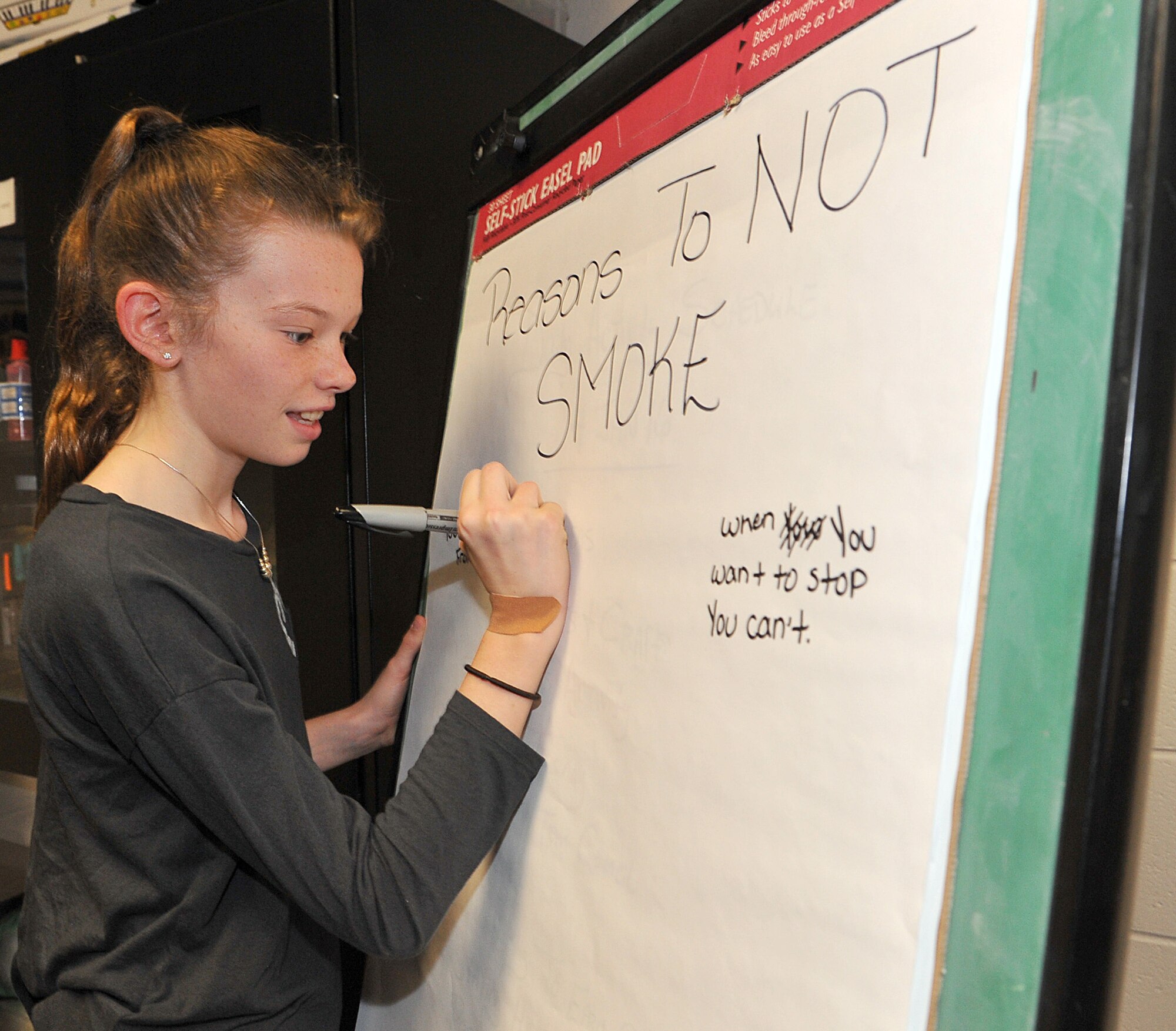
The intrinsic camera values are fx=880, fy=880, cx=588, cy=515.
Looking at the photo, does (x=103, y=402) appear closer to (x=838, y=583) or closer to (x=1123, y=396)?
(x=838, y=583)

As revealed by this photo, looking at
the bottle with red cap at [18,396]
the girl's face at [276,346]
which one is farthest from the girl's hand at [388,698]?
the bottle with red cap at [18,396]

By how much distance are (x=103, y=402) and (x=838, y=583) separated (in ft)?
2.39

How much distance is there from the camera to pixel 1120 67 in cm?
32

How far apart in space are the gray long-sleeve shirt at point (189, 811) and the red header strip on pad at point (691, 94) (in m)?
0.42

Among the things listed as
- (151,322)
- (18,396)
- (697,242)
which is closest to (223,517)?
A: (151,322)

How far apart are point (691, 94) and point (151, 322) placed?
478 millimetres

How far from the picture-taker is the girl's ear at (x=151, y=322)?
0.73 meters

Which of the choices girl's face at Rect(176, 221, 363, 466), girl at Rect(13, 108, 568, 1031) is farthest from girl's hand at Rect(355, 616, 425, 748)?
girl's face at Rect(176, 221, 363, 466)

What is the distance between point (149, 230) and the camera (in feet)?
2.44

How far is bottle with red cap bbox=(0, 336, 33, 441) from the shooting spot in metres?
1.53

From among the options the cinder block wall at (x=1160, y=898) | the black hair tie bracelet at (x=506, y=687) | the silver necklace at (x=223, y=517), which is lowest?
the cinder block wall at (x=1160, y=898)

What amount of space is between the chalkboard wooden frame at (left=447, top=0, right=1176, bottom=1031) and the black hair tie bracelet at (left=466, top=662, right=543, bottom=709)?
0.37m

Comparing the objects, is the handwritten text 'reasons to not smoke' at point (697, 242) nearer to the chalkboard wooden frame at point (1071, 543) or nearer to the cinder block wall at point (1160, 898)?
the chalkboard wooden frame at point (1071, 543)

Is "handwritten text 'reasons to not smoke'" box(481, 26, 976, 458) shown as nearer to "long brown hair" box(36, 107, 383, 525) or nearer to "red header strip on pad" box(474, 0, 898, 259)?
"red header strip on pad" box(474, 0, 898, 259)
